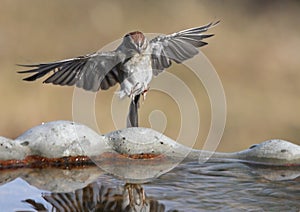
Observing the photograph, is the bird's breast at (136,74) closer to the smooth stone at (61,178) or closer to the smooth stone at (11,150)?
the smooth stone at (61,178)

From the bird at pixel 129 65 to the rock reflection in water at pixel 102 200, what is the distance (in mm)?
1029

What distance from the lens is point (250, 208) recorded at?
2523 millimetres

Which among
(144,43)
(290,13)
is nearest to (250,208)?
(144,43)

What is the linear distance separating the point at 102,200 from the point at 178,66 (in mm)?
4796

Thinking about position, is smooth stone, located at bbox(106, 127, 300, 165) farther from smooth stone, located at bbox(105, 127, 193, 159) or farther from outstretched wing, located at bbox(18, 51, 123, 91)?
outstretched wing, located at bbox(18, 51, 123, 91)

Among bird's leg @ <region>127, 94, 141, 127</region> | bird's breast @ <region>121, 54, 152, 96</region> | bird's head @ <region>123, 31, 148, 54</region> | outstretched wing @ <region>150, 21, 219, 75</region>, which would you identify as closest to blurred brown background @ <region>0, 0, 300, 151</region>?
outstretched wing @ <region>150, 21, 219, 75</region>

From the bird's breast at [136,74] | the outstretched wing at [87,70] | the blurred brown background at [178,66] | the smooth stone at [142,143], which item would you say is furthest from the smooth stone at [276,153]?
the blurred brown background at [178,66]

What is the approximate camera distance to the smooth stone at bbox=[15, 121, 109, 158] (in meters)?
3.26

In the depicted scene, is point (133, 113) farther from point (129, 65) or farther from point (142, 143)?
point (142, 143)

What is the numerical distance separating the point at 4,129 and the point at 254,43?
3.51 m

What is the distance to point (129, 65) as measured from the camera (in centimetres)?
377

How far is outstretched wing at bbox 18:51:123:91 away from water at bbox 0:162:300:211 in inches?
30.7

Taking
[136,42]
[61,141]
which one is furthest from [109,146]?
[136,42]

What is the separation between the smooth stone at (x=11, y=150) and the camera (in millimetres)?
3215
